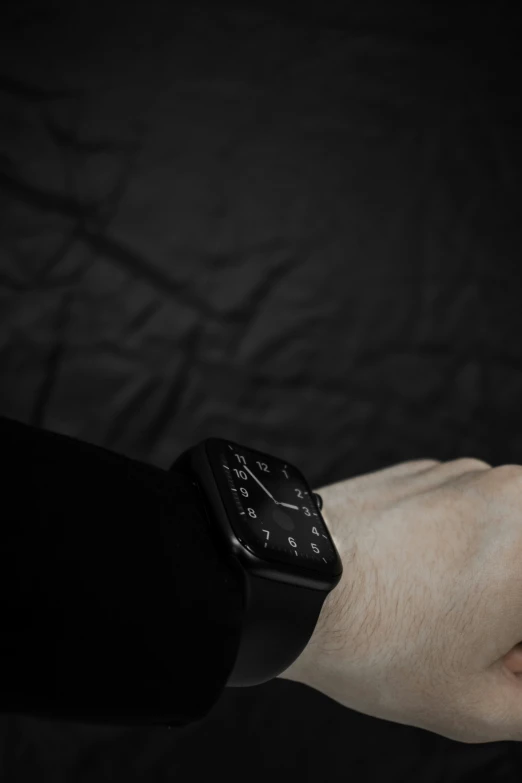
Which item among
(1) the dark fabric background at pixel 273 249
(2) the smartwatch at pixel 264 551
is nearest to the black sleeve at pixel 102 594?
(2) the smartwatch at pixel 264 551

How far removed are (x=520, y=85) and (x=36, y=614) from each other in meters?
0.88

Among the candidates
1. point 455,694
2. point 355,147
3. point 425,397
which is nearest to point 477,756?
point 455,694

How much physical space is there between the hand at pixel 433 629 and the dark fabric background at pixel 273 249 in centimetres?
12

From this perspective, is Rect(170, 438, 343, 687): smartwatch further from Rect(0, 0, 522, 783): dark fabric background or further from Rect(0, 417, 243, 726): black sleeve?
Rect(0, 0, 522, 783): dark fabric background

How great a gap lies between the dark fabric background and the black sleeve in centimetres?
27

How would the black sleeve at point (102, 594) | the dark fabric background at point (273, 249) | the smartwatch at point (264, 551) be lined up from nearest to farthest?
the black sleeve at point (102, 594) → the smartwatch at point (264, 551) → the dark fabric background at point (273, 249)

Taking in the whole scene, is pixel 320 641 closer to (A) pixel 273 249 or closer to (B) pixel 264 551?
(B) pixel 264 551

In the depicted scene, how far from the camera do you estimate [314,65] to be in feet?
3.27

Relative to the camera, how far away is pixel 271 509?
21.8 inches

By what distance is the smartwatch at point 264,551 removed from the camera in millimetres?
506

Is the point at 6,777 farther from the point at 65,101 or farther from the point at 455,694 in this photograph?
the point at 65,101

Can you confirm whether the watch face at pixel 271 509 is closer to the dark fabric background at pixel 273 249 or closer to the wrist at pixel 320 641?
the wrist at pixel 320 641

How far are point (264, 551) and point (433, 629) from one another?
0.16m

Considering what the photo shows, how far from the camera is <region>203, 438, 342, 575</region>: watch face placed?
0.52 metres
